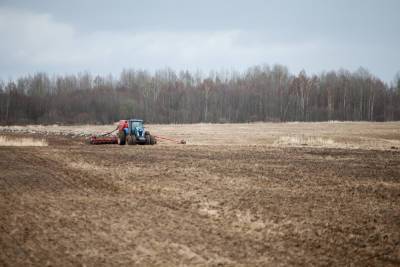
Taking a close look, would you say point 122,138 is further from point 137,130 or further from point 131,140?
point 137,130

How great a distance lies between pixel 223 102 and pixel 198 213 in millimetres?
82248

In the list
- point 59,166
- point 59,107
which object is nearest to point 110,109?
point 59,107

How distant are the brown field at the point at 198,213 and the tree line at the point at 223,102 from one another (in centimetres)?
6343

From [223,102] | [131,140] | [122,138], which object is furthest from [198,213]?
[223,102]

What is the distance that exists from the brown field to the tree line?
208 feet

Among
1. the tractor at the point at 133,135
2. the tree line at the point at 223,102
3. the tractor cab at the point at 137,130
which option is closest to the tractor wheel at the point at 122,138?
the tractor at the point at 133,135

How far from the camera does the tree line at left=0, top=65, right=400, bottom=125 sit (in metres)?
81.5

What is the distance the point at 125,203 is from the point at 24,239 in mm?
3327

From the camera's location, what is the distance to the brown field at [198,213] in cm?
751

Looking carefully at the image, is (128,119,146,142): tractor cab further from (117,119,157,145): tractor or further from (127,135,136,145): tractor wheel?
(127,135,136,145): tractor wheel

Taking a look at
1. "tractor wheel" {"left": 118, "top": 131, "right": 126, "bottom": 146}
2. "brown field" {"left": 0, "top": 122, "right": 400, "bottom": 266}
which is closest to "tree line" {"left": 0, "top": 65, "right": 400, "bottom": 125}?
"tractor wheel" {"left": 118, "top": 131, "right": 126, "bottom": 146}

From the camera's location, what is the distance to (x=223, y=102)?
9175cm

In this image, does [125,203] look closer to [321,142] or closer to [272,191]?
[272,191]

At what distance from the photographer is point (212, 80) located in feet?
363
